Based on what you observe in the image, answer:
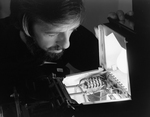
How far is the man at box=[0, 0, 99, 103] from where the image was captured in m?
0.95

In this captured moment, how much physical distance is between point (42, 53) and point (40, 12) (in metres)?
0.21

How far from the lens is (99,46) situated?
1091 millimetres

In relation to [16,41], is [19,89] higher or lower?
lower

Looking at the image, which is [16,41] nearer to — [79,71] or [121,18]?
[79,71]

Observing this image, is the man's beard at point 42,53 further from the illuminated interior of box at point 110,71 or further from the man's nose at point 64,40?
the illuminated interior of box at point 110,71


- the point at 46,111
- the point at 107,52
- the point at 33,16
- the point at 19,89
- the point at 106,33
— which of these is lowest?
the point at 46,111

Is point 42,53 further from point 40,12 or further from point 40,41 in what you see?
point 40,12

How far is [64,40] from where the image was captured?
1.02 m

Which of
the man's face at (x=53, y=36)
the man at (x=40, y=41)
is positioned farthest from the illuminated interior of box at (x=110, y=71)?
the man's face at (x=53, y=36)

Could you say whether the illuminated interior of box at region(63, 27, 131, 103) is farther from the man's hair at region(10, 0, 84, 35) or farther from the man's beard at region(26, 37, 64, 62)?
the man's hair at region(10, 0, 84, 35)

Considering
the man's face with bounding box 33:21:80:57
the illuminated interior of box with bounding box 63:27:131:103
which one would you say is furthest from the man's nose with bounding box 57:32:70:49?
the illuminated interior of box with bounding box 63:27:131:103

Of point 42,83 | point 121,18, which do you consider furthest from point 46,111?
point 121,18

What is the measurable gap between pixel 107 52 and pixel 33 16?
442mm

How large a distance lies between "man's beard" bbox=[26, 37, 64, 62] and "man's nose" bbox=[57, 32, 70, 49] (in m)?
0.03
